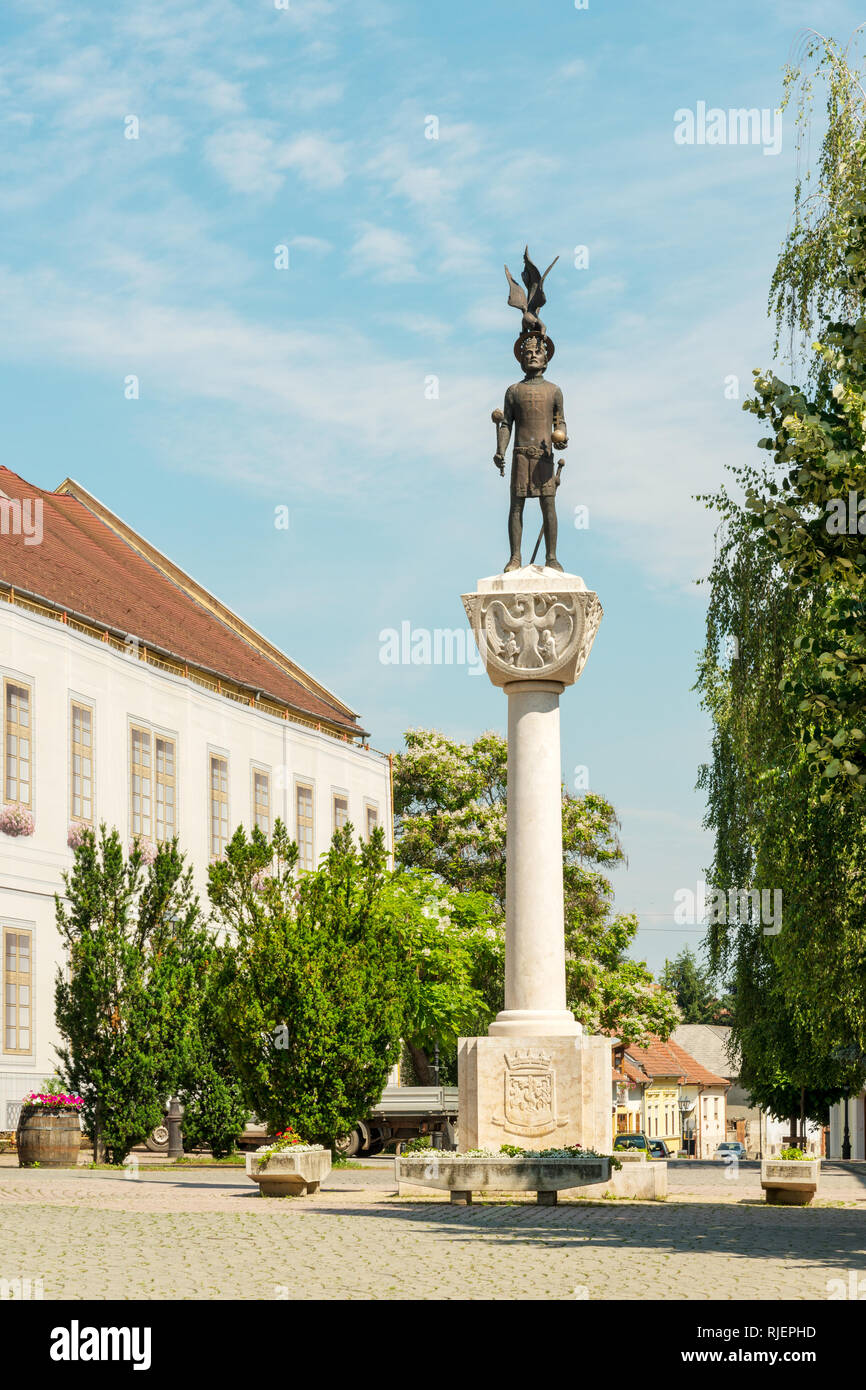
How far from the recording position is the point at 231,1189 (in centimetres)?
2383

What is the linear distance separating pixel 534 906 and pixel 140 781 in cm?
2130

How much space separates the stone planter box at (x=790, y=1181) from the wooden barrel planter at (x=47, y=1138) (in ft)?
37.8

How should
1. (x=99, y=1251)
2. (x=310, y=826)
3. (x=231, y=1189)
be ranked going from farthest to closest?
(x=310, y=826) < (x=231, y=1189) < (x=99, y=1251)

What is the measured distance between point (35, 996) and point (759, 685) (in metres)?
17.1

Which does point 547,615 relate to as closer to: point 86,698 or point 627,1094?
point 86,698

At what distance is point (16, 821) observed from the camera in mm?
35188

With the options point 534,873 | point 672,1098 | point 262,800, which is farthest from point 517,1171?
point 672,1098

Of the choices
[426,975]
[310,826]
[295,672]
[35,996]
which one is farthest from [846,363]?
[295,672]

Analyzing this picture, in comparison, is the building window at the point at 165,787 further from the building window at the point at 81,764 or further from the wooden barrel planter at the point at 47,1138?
the wooden barrel planter at the point at 47,1138

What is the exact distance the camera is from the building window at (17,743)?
35.3 meters

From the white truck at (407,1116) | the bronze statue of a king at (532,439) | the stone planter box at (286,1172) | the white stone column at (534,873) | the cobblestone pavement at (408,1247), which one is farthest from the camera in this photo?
the white truck at (407,1116)

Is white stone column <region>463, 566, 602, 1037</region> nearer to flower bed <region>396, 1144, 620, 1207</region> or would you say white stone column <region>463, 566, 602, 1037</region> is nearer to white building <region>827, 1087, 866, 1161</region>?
flower bed <region>396, 1144, 620, 1207</region>

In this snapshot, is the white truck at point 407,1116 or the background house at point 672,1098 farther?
the background house at point 672,1098

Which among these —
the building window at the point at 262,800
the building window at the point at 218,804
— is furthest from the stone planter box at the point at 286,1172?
the building window at the point at 262,800
